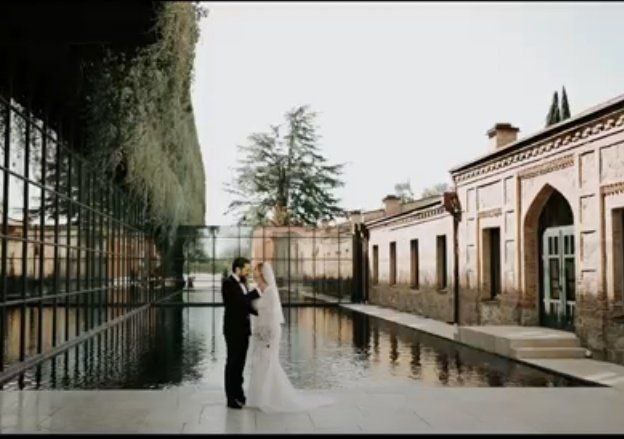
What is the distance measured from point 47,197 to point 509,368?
27.9 ft

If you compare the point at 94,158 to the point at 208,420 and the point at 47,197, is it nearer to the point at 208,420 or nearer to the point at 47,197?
the point at 47,197

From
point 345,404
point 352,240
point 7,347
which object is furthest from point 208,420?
point 352,240

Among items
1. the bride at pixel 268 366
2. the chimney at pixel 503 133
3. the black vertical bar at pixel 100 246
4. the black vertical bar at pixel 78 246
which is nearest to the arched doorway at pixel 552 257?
the chimney at pixel 503 133

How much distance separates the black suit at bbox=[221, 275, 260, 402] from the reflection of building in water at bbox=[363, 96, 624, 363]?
6.89 metres

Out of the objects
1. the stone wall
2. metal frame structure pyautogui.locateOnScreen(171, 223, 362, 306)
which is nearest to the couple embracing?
the stone wall

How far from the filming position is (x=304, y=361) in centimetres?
1302

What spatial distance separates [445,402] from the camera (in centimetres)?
877

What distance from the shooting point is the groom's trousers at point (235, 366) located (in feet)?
27.4

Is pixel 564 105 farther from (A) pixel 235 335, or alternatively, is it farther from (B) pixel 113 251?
(A) pixel 235 335

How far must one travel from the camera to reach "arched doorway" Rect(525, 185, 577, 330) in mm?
14867

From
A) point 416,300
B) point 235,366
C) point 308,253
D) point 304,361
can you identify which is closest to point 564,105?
point 416,300

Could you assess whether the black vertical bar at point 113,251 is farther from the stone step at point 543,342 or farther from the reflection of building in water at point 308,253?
the reflection of building in water at point 308,253

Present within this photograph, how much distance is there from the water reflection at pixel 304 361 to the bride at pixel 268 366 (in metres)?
1.70

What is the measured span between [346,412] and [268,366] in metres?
1.00
